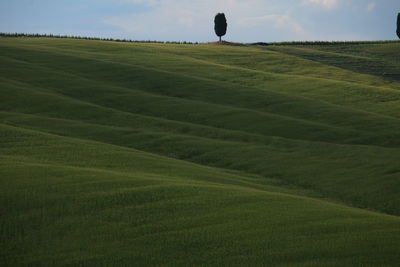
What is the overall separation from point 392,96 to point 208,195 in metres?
30.5

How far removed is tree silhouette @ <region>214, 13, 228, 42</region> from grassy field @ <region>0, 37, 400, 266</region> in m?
33.2

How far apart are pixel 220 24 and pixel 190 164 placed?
208ft

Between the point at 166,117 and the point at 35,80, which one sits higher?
the point at 35,80

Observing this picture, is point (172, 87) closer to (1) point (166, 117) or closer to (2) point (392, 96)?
(1) point (166, 117)

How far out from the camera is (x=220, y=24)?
81.1m

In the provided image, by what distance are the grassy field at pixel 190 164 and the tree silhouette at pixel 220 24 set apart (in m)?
33.2

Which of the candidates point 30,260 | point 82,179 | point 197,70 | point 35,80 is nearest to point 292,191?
point 82,179

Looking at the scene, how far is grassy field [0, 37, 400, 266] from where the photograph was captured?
11688 mm

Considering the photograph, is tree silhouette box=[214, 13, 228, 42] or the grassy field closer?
the grassy field

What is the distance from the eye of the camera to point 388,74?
55.1 m

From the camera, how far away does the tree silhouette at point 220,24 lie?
8094 centimetres

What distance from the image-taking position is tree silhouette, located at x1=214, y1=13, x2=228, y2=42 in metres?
80.9

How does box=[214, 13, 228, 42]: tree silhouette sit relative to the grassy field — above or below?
above

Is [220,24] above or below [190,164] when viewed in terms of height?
above
